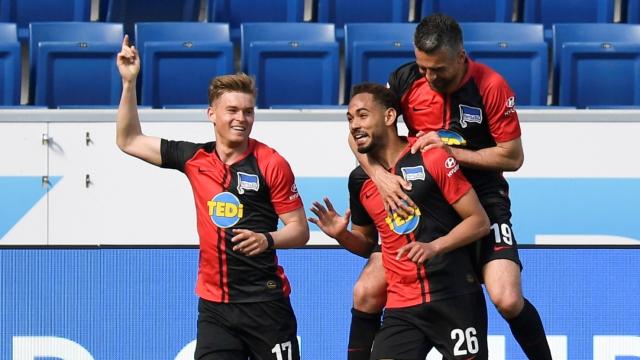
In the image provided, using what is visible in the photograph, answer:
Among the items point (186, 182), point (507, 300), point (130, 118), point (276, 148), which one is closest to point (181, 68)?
point (186, 182)

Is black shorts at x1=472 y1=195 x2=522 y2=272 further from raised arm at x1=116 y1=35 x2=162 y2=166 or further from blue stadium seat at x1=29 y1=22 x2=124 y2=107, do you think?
blue stadium seat at x1=29 y1=22 x2=124 y2=107

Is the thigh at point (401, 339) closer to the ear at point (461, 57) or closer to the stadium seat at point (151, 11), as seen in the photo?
the ear at point (461, 57)

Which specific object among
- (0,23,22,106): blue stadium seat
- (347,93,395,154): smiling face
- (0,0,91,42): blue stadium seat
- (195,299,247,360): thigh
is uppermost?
(0,0,91,42): blue stadium seat

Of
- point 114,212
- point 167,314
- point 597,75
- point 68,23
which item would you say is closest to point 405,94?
point 167,314

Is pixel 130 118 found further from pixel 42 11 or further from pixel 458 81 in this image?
pixel 42 11

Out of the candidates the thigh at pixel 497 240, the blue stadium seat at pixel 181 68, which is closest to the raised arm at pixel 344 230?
the thigh at pixel 497 240

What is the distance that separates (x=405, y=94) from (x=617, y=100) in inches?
150

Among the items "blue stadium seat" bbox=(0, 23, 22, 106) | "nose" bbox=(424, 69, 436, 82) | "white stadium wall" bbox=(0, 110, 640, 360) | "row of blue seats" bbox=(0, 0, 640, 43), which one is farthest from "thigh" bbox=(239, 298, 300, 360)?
"row of blue seats" bbox=(0, 0, 640, 43)

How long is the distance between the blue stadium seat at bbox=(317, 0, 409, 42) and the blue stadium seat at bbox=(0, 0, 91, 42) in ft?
6.49

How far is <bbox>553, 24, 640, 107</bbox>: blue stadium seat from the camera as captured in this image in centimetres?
862

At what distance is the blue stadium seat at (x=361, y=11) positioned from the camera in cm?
957

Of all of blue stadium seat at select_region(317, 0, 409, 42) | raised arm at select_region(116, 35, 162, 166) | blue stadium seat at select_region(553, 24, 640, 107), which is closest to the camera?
raised arm at select_region(116, 35, 162, 166)

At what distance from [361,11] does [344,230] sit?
4.72 metres

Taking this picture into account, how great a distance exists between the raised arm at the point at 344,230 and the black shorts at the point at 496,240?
493 millimetres
